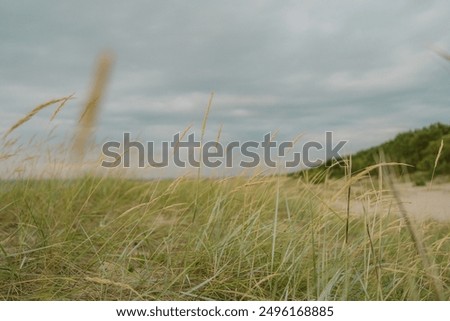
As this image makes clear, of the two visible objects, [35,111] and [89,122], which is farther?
[89,122]

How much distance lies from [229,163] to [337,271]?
1.37 metres

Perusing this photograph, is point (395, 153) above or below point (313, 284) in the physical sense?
above

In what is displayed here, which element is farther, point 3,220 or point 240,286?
point 3,220

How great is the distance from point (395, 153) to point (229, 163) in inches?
182

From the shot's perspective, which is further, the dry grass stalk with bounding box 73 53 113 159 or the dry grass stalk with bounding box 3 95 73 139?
the dry grass stalk with bounding box 73 53 113 159

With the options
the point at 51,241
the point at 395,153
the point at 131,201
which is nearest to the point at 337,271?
the point at 51,241

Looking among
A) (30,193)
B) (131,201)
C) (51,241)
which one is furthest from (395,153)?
(51,241)

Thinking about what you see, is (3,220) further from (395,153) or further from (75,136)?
(395,153)

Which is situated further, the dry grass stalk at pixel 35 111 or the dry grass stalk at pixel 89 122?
the dry grass stalk at pixel 89 122

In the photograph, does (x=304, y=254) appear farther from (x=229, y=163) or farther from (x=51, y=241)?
(x=229, y=163)
